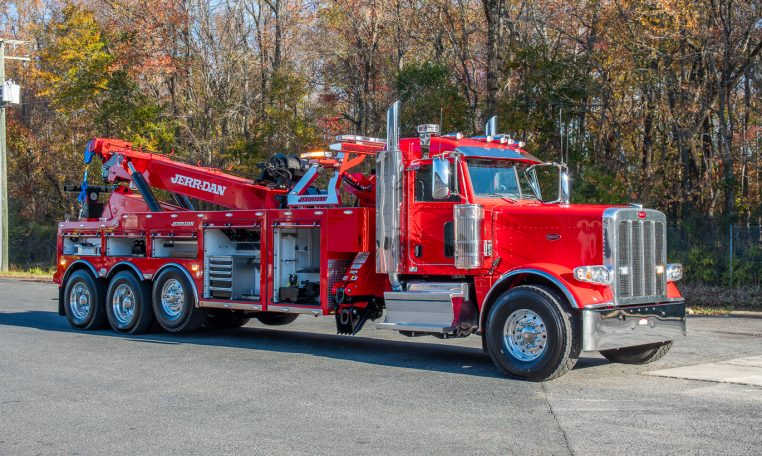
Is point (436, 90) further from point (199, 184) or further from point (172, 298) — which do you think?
point (172, 298)

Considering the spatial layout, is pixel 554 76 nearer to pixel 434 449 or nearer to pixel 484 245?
pixel 484 245

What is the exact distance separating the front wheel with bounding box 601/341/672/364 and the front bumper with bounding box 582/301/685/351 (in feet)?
1.49

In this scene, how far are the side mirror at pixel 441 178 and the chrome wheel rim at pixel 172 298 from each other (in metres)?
5.60

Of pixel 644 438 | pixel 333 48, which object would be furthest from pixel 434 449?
pixel 333 48

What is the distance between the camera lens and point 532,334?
964 centimetres

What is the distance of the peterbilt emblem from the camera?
48.2 ft

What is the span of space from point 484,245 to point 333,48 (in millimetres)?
26028

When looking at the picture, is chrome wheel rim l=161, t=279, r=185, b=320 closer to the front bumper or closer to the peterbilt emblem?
the peterbilt emblem

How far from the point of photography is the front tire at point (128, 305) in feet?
47.2

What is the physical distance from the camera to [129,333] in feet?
47.4

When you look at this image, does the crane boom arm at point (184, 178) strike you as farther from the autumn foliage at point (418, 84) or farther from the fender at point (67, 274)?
the autumn foliage at point (418, 84)

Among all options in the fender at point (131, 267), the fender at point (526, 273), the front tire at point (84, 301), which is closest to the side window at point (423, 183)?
the fender at point (526, 273)

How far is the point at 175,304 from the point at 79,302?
252 centimetres

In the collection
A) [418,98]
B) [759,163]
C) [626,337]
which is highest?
[418,98]
